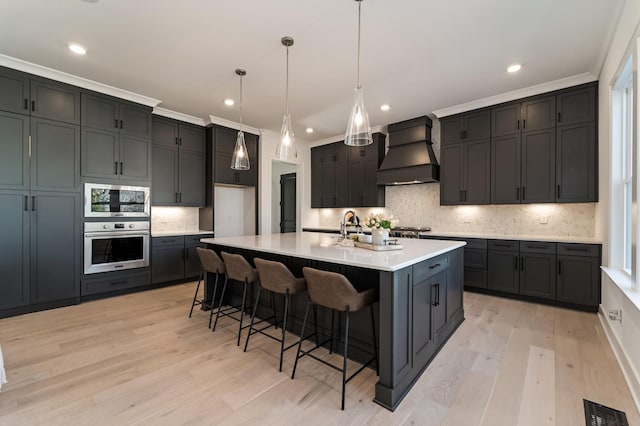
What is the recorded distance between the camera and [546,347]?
103 inches

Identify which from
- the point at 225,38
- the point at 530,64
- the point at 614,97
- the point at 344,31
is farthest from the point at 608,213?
the point at 225,38

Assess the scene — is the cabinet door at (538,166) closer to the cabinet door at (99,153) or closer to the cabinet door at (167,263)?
the cabinet door at (167,263)

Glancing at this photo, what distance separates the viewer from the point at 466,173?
4656 millimetres

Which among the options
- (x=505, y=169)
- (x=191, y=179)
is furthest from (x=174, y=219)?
(x=505, y=169)

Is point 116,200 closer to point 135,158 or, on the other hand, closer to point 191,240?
point 135,158

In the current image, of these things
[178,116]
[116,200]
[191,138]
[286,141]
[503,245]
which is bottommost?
[503,245]

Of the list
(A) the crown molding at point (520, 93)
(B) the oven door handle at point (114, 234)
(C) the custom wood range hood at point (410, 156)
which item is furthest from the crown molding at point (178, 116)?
(A) the crown molding at point (520, 93)

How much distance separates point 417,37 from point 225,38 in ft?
6.16

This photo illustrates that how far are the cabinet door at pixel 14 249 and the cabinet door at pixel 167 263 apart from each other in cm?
141

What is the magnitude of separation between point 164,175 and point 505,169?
5.39 metres

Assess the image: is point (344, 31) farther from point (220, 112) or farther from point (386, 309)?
point (220, 112)

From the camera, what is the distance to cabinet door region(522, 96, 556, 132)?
389 cm

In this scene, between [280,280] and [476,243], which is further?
[476,243]

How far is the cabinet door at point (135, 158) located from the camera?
4.19 meters
